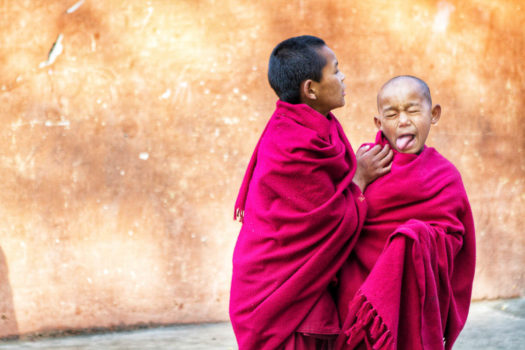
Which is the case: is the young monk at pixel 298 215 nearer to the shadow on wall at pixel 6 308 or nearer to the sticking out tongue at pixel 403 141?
the sticking out tongue at pixel 403 141

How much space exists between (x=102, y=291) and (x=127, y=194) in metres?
0.62

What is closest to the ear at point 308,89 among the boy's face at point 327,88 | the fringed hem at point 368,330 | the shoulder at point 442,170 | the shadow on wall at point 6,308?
the boy's face at point 327,88

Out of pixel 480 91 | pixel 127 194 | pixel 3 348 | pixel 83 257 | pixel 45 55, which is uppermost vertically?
pixel 45 55

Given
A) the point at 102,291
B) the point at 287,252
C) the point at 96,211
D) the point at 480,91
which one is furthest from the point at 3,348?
the point at 480,91

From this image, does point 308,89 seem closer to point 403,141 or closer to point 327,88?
point 327,88

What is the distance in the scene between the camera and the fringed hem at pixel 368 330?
229 centimetres

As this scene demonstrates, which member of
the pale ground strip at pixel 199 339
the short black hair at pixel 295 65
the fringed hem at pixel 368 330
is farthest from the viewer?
the pale ground strip at pixel 199 339

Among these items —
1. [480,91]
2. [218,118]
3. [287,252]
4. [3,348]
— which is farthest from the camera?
[480,91]

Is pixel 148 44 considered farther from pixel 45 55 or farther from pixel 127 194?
pixel 127 194

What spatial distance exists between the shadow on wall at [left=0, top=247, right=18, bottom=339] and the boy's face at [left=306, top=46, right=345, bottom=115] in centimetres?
273

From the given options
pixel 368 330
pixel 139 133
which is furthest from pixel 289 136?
pixel 139 133

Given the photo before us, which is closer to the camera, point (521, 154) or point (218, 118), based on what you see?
point (218, 118)

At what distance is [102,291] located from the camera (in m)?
4.52

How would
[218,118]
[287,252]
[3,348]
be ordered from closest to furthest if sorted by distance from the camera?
[287,252] → [3,348] → [218,118]
